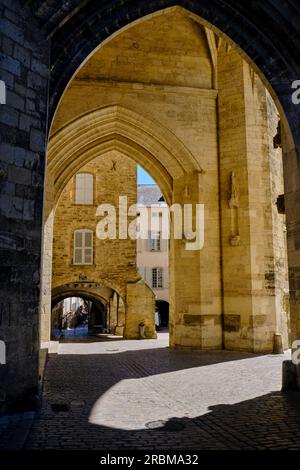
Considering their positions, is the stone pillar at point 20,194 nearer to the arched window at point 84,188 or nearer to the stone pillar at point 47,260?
the stone pillar at point 47,260

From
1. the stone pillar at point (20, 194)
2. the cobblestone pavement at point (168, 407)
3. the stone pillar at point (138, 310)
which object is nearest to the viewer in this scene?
the cobblestone pavement at point (168, 407)

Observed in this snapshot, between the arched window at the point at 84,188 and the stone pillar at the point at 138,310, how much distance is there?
14.5 ft

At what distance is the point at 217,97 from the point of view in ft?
40.2

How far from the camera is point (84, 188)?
20.0 metres

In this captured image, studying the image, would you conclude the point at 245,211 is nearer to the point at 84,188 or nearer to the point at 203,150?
the point at 203,150

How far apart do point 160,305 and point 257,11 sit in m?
25.4

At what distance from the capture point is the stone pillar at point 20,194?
465cm

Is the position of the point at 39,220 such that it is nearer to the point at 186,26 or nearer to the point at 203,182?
the point at 203,182

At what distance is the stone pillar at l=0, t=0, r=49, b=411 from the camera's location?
15.3 feet

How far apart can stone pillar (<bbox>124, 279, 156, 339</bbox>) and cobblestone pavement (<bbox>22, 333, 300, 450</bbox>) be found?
30.8 ft

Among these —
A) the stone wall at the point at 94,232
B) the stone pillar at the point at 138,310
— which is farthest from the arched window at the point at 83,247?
the stone pillar at the point at 138,310

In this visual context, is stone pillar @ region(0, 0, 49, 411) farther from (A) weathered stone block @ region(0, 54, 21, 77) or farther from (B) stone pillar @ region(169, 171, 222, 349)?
(B) stone pillar @ region(169, 171, 222, 349)

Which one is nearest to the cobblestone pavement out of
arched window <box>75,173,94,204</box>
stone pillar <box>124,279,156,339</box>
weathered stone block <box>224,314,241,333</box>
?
weathered stone block <box>224,314,241,333</box>

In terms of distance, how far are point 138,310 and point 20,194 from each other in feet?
46.0
